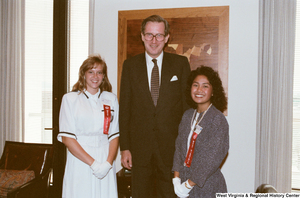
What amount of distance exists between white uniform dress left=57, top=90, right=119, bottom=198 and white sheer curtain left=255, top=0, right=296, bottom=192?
1.77m

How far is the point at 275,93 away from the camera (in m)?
2.69

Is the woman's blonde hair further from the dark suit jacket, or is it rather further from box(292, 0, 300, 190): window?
box(292, 0, 300, 190): window

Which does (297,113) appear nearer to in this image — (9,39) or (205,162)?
(205,162)

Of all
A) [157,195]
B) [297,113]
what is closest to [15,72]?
[157,195]

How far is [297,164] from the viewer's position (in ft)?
9.32

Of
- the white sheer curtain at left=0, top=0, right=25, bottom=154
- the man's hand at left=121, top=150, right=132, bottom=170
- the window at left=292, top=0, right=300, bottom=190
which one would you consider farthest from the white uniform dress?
the window at left=292, top=0, right=300, bottom=190

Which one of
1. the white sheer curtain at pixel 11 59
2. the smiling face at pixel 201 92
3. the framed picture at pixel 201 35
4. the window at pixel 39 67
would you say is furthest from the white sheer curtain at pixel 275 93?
the white sheer curtain at pixel 11 59

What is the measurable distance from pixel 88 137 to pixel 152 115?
55 cm

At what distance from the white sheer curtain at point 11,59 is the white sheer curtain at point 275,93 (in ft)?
10.1

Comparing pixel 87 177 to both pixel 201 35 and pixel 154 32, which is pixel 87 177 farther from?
pixel 201 35

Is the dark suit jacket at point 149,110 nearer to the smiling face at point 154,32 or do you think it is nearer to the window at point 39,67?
the smiling face at point 154,32

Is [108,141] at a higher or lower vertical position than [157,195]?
higher

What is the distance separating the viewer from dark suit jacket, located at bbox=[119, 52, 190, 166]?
1893 mm

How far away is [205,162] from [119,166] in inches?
A: 65.6
